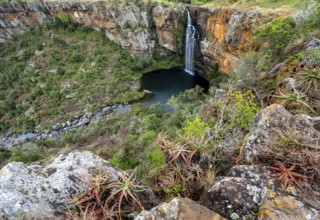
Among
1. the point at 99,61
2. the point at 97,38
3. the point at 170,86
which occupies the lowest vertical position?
the point at 170,86

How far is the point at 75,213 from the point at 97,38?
104 feet

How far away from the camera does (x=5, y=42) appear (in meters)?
31.8

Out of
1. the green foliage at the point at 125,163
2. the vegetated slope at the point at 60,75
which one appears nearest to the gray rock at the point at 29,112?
the vegetated slope at the point at 60,75

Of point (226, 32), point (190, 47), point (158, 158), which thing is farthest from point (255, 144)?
point (190, 47)

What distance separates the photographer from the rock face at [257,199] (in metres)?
2.76

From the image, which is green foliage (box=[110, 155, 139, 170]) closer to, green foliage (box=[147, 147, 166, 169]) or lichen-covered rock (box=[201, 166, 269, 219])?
green foliage (box=[147, 147, 166, 169])

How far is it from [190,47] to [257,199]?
25558mm

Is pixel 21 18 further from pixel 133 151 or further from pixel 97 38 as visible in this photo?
pixel 133 151

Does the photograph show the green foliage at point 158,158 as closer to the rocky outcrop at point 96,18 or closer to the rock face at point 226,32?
the rock face at point 226,32

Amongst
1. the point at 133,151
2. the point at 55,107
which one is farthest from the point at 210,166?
the point at 55,107

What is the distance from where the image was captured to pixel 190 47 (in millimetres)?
26656

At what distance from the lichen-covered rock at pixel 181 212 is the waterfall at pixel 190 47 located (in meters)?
25.2

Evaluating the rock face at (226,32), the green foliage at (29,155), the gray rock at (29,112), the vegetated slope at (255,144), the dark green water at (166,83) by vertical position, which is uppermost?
the vegetated slope at (255,144)

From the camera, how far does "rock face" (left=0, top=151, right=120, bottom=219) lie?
3.36m
